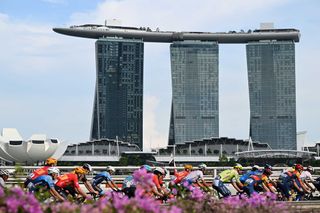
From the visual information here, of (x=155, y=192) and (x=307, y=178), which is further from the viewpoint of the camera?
(x=307, y=178)

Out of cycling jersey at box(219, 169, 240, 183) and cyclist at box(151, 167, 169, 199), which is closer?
cyclist at box(151, 167, 169, 199)

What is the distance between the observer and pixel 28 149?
123m

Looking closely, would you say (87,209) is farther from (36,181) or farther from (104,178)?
(104,178)

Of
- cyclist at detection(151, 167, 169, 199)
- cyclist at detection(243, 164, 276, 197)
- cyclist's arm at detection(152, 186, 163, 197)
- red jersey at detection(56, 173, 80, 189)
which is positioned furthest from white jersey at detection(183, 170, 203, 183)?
red jersey at detection(56, 173, 80, 189)

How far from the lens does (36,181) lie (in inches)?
670

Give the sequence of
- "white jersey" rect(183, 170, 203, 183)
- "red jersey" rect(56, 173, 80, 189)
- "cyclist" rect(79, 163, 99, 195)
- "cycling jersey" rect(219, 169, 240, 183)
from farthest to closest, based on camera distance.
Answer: "cycling jersey" rect(219, 169, 240, 183)
"white jersey" rect(183, 170, 203, 183)
"cyclist" rect(79, 163, 99, 195)
"red jersey" rect(56, 173, 80, 189)

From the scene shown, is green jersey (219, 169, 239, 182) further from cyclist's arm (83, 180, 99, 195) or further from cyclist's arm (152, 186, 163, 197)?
cyclist's arm (152, 186, 163, 197)

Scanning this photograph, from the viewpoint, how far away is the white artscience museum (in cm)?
12319

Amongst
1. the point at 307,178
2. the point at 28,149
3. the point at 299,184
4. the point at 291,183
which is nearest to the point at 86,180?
the point at 291,183

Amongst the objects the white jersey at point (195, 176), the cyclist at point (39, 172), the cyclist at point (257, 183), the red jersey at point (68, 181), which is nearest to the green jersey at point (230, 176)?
the cyclist at point (257, 183)

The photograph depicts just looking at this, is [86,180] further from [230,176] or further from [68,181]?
[230,176]

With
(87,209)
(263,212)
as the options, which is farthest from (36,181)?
(87,209)

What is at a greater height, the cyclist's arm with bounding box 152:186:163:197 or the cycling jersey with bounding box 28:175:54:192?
the cycling jersey with bounding box 28:175:54:192

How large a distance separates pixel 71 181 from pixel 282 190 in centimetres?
881
